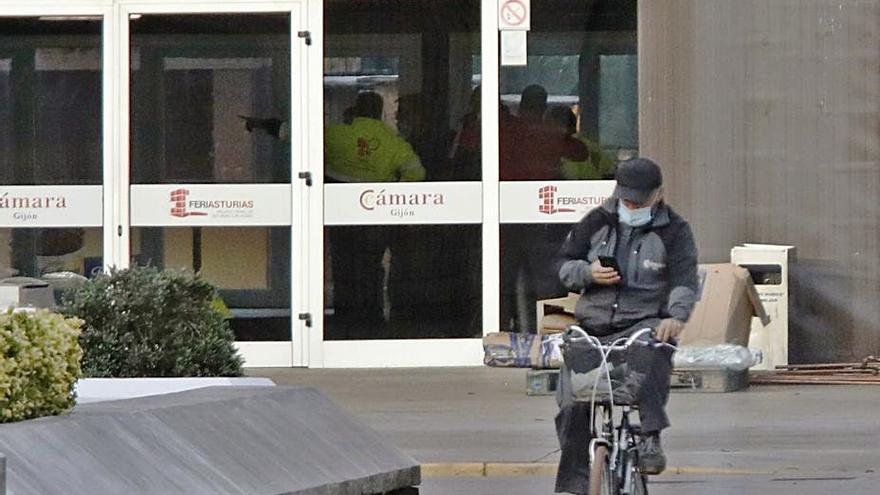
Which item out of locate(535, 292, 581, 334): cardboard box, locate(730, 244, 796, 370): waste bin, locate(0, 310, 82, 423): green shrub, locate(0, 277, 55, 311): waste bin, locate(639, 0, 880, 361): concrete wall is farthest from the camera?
locate(639, 0, 880, 361): concrete wall

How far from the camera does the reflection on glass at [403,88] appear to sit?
15.6m

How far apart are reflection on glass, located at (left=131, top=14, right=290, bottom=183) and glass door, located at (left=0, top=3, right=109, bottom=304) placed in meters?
0.36

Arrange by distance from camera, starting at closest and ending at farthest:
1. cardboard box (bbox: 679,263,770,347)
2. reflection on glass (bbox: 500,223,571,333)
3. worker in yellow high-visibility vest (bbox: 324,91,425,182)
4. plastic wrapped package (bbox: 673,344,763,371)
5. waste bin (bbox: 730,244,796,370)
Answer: plastic wrapped package (bbox: 673,344,763,371), cardboard box (bbox: 679,263,770,347), waste bin (bbox: 730,244,796,370), reflection on glass (bbox: 500,223,571,333), worker in yellow high-visibility vest (bbox: 324,91,425,182)

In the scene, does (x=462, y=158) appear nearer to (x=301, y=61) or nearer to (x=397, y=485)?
(x=301, y=61)

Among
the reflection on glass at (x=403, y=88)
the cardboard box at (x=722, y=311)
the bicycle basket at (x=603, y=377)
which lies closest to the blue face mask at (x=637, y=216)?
the bicycle basket at (x=603, y=377)

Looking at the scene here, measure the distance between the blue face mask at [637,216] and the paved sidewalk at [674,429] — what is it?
241 cm

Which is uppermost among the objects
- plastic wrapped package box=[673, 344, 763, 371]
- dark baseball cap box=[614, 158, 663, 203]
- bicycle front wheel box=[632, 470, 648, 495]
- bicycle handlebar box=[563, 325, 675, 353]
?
dark baseball cap box=[614, 158, 663, 203]

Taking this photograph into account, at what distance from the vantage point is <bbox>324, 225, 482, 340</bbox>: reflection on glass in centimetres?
1557

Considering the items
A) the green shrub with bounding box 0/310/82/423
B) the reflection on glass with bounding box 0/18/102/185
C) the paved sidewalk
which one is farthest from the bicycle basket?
the reflection on glass with bounding box 0/18/102/185

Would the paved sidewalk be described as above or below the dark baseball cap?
below

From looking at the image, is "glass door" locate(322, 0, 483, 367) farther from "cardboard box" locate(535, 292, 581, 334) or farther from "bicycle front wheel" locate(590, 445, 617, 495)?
"bicycle front wheel" locate(590, 445, 617, 495)

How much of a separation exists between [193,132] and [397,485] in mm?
8054

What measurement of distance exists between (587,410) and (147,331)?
7.83 ft

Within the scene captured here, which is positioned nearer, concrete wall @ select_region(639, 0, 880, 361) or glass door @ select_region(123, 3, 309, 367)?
concrete wall @ select_region(639, 0, 880, 361)
